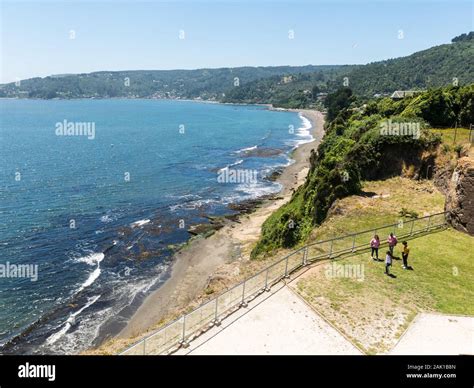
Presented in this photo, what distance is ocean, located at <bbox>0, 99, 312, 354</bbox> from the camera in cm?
3089

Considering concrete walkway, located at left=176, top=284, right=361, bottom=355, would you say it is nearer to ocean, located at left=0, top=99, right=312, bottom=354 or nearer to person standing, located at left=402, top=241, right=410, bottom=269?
person standing, located at left=402, top=241, right=410, bottom=269

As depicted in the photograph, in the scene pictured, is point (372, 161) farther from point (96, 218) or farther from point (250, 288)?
point (96, 218)

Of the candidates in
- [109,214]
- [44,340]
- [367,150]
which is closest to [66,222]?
[109,214]

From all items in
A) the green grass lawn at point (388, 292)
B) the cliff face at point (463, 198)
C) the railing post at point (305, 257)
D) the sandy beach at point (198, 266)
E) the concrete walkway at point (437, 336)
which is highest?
the cliff face at point (463, 198)

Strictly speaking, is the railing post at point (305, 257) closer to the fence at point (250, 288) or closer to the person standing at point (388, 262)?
the fence at point (250, 288)

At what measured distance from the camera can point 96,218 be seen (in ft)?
171

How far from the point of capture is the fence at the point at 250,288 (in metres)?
15.0

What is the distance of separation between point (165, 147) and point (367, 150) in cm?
8162

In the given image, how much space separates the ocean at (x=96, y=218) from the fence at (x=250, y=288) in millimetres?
14951

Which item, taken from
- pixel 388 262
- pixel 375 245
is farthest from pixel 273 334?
pixel 375 245

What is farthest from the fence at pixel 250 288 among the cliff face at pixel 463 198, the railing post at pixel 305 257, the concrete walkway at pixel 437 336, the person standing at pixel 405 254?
the concrete walkway at pixel 437 336

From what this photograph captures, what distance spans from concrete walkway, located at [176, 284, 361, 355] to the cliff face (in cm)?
1447
